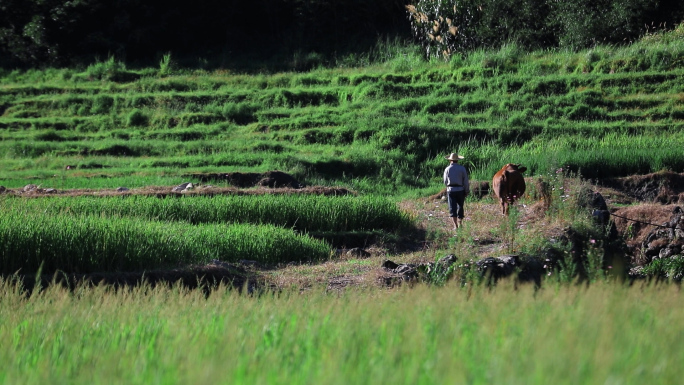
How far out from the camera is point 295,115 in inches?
1024

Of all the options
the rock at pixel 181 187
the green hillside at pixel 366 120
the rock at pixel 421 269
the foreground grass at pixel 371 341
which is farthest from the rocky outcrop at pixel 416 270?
the green hillside at pixel 366 120

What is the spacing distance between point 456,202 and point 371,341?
30.4 feet

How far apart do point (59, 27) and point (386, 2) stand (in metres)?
14.6

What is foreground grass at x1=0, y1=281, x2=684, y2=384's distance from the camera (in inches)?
142

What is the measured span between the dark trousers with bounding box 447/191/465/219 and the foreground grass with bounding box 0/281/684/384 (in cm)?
746

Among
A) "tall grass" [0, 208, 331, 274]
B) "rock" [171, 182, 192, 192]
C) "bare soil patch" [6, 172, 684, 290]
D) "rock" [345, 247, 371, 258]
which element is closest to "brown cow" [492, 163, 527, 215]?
"bare soil patch" [6, 172, 684, 290]

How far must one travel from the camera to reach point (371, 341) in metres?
4.40

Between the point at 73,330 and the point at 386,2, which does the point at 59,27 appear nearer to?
the point at 386,2

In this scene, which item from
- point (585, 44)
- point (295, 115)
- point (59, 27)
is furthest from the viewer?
point (59, 27)

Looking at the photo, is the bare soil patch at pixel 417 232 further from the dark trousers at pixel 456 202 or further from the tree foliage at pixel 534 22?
the tree foliage at pixel 534 22

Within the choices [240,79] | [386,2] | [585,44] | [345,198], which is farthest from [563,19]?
[345,198]

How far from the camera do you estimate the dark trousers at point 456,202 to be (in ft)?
44.0

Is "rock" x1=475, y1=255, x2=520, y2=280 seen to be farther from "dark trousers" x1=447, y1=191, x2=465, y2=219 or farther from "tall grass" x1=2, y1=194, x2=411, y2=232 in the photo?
"tall grass" x1=2, y1=194, x2=411, y2=232

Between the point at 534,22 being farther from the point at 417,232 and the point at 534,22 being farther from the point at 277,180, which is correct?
the point at 417,232
